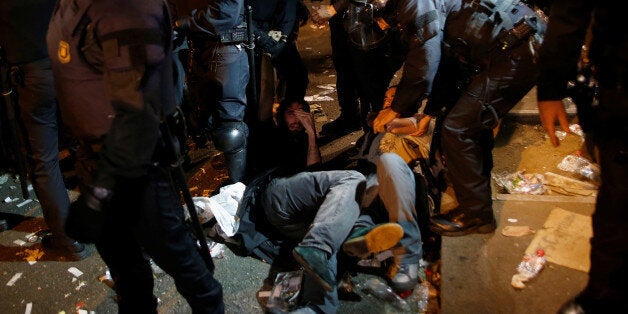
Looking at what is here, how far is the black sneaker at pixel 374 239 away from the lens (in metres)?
2.54

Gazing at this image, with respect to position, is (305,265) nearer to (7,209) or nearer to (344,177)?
(344,177)

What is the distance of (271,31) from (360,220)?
7.26 ft

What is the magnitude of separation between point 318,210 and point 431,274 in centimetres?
92

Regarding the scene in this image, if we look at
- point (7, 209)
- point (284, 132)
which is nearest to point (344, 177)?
point (284, 132)

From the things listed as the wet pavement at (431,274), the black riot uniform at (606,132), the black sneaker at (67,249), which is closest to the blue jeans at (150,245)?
the wet pavement at (431,274)

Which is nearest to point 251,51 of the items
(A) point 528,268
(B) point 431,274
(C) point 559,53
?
(B) point 431,274

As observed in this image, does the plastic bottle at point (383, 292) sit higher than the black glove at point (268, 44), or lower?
lower

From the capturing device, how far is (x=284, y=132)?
389 centimetres

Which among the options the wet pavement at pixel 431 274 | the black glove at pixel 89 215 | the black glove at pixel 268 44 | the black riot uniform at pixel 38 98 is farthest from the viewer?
the black glove at pixel 268 44

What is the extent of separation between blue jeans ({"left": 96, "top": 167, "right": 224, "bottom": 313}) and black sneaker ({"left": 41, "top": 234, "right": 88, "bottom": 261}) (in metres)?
1.11

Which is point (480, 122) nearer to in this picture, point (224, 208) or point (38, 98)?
point (224, 208)

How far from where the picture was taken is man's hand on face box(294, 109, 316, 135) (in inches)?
151

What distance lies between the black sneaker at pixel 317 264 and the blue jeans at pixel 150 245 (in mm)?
518

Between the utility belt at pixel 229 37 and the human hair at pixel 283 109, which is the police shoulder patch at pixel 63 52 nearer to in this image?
the utility belt at pixel 229 37
